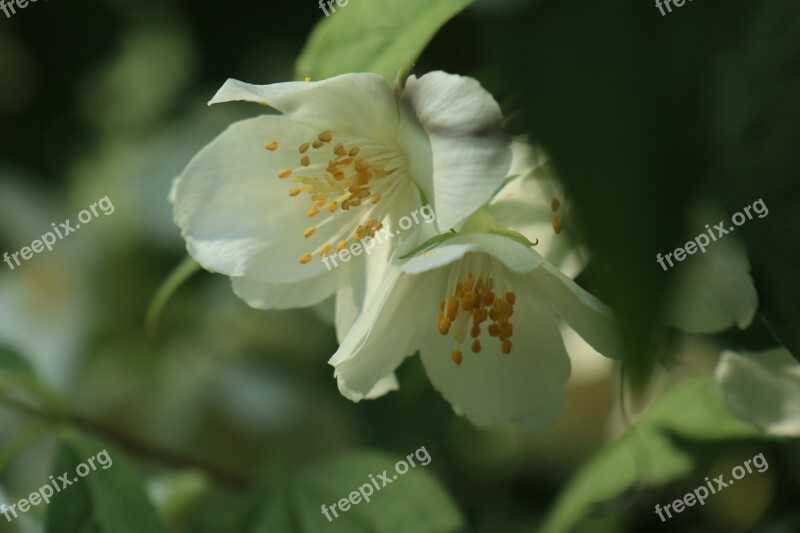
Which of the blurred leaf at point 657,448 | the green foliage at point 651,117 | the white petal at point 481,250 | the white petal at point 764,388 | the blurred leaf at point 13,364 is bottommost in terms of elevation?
the blurred leaf at point 657,448

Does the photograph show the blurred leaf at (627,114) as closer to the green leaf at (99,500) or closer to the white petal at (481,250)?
the white petal at (481,250)

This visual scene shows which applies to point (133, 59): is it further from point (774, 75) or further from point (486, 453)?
point (774, 75)

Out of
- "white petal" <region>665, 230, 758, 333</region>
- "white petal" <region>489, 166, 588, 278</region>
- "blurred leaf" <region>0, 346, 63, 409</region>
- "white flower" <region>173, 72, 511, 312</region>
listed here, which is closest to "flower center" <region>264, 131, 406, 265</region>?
"white flower" <region>173, 72, 511, 312</region>

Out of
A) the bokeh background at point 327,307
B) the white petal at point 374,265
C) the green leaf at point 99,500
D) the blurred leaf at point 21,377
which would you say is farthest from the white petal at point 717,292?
the blurred leaf at point 21,377

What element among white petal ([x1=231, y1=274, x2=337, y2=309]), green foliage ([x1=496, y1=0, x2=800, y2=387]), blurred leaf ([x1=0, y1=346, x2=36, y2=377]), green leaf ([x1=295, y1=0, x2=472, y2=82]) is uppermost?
green foliage ([x1=496, y1=0, x2=800, y2=387])

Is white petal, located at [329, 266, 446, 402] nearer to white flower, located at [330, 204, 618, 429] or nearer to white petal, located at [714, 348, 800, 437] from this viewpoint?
white flower, located at [330, 204, 618, 429]

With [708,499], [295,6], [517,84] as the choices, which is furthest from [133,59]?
[517,84]

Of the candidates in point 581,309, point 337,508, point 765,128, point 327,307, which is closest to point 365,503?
point 337,508
